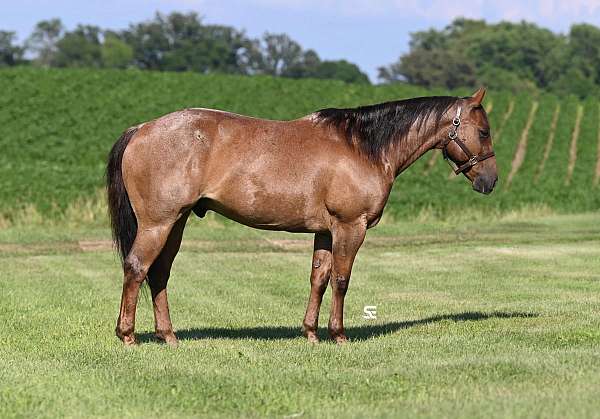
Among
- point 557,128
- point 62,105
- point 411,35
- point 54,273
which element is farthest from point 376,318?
point 411,35

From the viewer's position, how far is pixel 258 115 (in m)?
60.0

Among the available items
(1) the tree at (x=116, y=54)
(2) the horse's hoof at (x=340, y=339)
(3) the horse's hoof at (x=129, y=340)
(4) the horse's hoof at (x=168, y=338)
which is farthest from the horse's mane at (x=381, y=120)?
(1) the tree at (x=116, y=54)

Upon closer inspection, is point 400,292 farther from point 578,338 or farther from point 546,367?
point 546,367

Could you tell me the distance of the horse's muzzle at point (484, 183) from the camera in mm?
12281

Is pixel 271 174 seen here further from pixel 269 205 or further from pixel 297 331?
pixel 297 331

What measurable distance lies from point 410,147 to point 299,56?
504 feet

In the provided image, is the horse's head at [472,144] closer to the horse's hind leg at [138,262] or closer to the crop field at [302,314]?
the crop field at [302,314]

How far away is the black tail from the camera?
11.9m

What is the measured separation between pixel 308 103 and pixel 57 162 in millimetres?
17168

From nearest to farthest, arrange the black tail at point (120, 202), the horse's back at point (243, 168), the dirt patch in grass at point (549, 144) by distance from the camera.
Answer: the horse's back at point (243, 168), the black tail at point (120, 202), the dirt patch in grass at point (549, 144)

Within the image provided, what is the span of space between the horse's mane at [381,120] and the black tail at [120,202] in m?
2.10

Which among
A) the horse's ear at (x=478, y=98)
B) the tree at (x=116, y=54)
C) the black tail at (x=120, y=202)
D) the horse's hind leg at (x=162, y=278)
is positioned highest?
the tree at (x=116, y=54)

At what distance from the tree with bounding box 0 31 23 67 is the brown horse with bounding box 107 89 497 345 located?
125754 millimetres

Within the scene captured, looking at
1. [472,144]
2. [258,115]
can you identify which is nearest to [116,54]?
[258,115]
